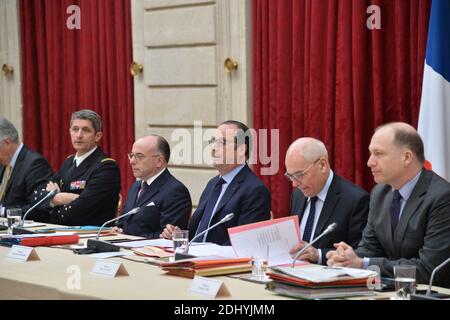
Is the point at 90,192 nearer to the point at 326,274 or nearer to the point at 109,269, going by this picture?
the point at 109,269

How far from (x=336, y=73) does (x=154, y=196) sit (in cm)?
172

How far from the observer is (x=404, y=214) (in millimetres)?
4055

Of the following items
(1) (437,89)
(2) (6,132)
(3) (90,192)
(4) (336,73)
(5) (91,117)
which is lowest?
(3) (90,192)

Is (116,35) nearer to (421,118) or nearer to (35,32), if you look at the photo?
(35,32)

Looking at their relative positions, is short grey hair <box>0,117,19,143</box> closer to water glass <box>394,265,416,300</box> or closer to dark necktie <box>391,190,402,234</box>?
dark necktie <box>391,190,402,234</box>

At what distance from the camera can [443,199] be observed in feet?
12.9

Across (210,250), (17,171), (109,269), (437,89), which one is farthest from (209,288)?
(17,171)

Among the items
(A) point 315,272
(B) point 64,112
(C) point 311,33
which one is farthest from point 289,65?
(A) point 315,272

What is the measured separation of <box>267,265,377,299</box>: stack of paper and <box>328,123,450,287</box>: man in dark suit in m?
0.46

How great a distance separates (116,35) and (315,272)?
5.22 meters

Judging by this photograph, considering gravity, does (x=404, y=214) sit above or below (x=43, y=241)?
above

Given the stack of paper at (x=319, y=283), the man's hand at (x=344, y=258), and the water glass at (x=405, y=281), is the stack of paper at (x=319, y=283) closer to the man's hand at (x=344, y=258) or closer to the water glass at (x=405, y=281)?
the water glass at (x=405, y=281)

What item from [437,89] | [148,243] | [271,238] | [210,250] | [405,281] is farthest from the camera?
[437,89]

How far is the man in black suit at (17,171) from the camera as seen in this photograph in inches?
265
